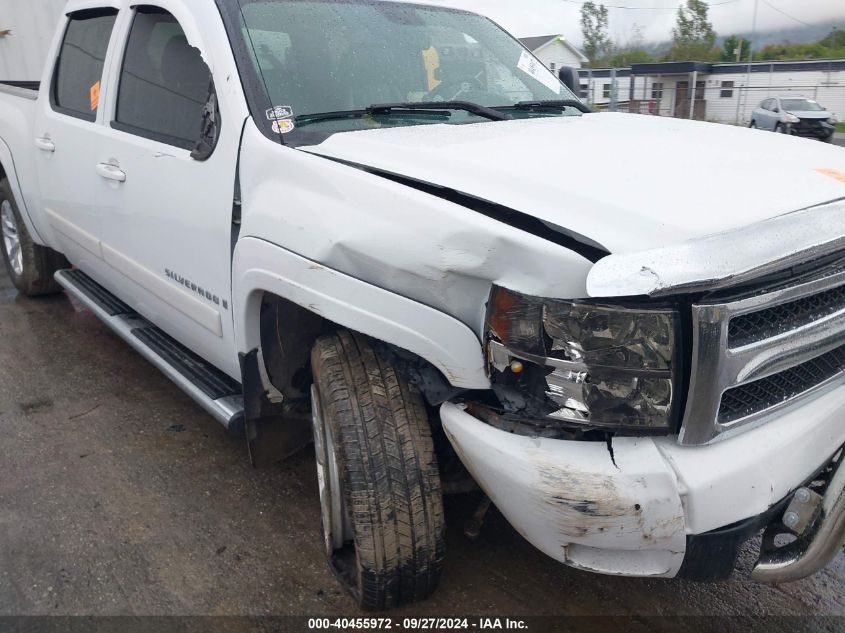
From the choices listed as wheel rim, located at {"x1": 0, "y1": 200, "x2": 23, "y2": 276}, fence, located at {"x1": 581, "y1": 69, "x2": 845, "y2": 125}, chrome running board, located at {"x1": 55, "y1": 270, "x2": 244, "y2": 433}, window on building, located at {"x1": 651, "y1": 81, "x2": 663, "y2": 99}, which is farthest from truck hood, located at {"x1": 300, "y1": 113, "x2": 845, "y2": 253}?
window on building, located at {"x1": 651, "y1": 81, "x2": 663, "y2": 99}

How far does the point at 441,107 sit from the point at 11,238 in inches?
161

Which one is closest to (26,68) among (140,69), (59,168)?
(59,168)

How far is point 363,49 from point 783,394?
2.01m

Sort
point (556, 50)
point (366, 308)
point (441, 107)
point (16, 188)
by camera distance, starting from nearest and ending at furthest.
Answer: point (366, 308)
point (441, 107)
point (16, 188)
point (556, 50)

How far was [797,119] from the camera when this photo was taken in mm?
21062

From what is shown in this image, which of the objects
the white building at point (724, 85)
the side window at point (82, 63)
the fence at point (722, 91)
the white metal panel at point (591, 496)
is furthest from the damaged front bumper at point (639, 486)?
the white building at point (724, 85)

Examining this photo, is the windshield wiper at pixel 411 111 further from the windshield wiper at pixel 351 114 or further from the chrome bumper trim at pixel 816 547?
the chrome bumper trim at pixel 816 547

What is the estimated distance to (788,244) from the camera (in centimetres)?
179

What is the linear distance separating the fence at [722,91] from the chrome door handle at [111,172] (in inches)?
1271

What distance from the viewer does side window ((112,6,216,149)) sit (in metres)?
2.97

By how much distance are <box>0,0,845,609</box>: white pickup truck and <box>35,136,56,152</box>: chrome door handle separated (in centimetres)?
111

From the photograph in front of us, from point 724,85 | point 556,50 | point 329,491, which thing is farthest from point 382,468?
point 556,50

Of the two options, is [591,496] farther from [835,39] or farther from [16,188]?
[835,39]

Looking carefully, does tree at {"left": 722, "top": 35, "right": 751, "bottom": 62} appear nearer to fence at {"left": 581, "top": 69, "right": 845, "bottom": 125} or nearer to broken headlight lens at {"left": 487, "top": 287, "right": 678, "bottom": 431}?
fence at {"left": 581, "top": 69, "right": 845, "bottom": 125}
